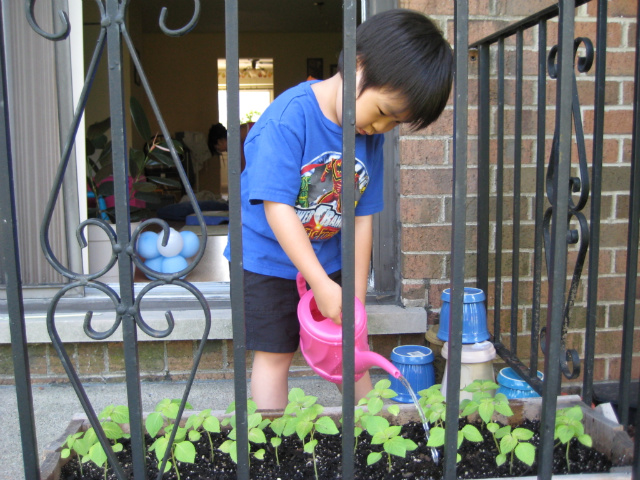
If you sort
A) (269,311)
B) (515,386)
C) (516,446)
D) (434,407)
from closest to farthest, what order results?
(516,446) → (434,407) → (269,311) → (515,386)

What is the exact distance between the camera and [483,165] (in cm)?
224

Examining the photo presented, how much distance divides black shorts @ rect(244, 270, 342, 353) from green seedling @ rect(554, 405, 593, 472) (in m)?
0.83

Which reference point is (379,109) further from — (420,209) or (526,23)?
(420,209)

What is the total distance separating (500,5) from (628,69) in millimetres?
559

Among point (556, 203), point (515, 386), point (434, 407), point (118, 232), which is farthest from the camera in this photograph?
point (515, 386)

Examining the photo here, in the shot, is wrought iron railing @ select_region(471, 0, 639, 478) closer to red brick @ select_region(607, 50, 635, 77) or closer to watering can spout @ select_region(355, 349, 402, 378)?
red brick @ select_region(607, 50, 635, 77)

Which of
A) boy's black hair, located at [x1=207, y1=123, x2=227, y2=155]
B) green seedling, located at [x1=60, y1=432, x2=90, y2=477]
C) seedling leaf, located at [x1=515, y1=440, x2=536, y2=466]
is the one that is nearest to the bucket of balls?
green seedling, located at [x1=60, y1=432, x2=90, y2=477]

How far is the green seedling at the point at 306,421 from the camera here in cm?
120

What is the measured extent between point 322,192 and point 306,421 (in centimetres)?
71

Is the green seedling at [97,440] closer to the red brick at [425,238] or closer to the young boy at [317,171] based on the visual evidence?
the young boy at [317,171]

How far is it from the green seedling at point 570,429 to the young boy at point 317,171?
21.7 inches

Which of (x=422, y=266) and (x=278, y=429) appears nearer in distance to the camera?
(x=278, y=429)

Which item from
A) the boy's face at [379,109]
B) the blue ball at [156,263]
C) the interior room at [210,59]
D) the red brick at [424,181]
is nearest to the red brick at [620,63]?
the red brick at [424,181]

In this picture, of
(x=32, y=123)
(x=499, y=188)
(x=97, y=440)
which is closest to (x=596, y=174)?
(x=499, y=188)
